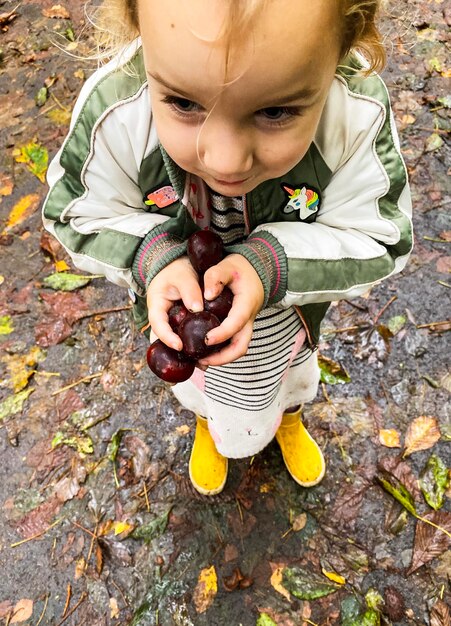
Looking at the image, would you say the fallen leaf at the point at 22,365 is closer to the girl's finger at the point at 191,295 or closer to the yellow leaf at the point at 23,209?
the yellow leaf at the point at 23,209

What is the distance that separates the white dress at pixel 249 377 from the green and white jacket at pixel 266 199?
0.20 ft

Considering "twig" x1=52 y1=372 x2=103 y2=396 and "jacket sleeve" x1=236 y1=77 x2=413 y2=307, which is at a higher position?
"jacket sleeve" x1=236 y1=77 x2=413 y2=307

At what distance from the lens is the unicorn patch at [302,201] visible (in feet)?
4.63

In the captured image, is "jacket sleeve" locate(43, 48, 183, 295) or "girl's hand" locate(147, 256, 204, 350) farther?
"jacket sleeve" locate(43, 48, 183, 295)

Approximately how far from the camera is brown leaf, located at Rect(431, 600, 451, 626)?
80.9 inches

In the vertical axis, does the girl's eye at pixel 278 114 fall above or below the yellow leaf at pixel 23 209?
above

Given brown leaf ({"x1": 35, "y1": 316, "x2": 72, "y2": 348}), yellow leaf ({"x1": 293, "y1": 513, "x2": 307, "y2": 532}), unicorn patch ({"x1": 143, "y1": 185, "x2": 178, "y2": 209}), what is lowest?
yellow leaf ({"x1": 293, "y1": 513, "x2": 307, "y2": 532})

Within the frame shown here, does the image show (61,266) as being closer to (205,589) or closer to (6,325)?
(6,325)

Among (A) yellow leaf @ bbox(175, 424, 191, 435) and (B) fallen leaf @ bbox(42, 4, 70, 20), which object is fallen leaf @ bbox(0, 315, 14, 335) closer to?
(A) yellow leaf @ bbox(175, 424, 191, 435)

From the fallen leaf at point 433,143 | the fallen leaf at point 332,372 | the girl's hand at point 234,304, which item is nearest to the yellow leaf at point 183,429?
the fallen leaf at point 332,372

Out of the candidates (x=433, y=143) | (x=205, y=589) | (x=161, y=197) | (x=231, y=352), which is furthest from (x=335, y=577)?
(x=433, y=143)

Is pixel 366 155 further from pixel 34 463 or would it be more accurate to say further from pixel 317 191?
pixel 34 463

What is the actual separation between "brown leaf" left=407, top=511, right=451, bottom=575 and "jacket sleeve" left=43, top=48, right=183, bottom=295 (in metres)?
1.57

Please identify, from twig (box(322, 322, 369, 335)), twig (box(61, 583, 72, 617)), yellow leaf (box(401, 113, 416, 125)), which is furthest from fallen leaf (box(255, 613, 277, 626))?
yellow leaf (box(401, 113, 416, 125))
